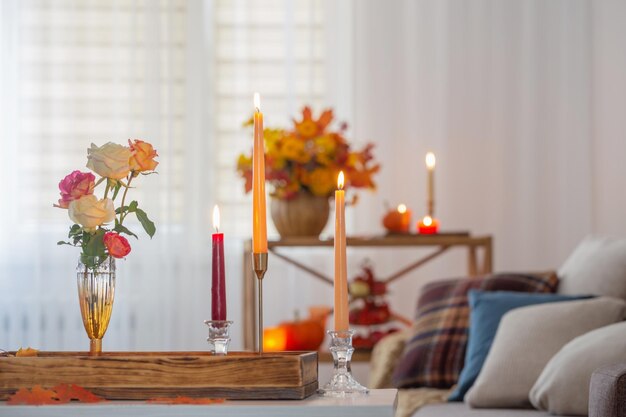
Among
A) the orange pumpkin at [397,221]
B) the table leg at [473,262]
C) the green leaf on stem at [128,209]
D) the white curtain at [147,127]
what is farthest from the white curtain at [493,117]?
the green leaf on stem at [128,209]

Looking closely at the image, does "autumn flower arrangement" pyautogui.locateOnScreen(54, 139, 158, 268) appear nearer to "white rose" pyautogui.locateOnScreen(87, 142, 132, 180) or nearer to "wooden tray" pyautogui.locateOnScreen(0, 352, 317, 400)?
"white rose" pyautogui.locateOnScreen(87, 142, 132, 180)

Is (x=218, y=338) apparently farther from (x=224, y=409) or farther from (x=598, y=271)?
(x=598, y=271)

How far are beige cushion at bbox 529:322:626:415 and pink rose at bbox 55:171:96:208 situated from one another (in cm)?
111

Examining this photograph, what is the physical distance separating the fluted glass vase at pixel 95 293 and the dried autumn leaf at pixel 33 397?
0.36 feet

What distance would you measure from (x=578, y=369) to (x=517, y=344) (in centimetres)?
31

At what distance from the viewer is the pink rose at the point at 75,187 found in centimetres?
143

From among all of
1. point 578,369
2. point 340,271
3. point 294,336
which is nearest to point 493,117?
point 294,336

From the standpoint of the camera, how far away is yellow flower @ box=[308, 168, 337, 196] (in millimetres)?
3330

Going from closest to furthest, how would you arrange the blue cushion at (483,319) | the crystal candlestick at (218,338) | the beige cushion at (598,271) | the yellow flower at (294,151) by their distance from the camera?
the crystal candlestick at (218,338)
the blue cushion at (483,319)
the beige cushion at (598,271)
the yellow flower at (294,151)

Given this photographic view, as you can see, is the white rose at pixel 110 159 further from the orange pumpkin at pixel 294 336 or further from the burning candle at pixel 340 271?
the orange pumpkin at pixel 294 336

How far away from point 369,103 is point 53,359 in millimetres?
2846

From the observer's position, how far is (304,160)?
332 cm

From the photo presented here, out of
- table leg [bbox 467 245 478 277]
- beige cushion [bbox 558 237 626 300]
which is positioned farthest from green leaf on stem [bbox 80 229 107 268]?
table leg [bbox 467 245 478 277]

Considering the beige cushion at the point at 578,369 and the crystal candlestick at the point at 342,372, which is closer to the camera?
the crystal candlestick at the point at 342,372
